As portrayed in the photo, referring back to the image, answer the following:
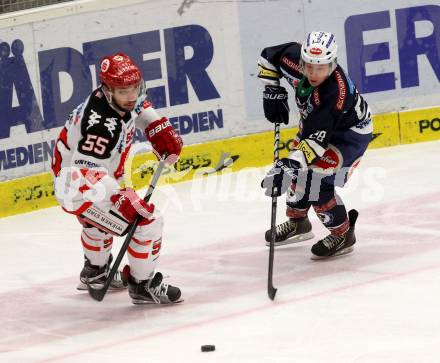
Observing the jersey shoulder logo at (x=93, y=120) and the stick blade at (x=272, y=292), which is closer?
the jersey shoulder logo at (x=93, y=120)

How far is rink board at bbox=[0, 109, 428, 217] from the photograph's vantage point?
7.17m

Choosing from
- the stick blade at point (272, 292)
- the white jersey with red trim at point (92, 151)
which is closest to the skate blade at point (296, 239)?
the stick blade at point (272, 292)

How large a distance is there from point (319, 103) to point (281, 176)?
39 cm

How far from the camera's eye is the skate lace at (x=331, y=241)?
18.6 ft

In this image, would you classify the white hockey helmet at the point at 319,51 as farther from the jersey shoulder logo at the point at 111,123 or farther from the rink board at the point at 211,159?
the rink board at the point at 211,159

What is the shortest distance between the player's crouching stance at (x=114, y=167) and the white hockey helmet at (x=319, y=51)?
0.72 metres

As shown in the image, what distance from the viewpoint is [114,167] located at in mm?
5195

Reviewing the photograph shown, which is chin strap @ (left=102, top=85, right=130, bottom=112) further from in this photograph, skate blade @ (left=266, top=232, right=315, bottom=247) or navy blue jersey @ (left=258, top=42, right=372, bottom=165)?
skate blade @ (left=266, top=232, right=315, bottom=247)

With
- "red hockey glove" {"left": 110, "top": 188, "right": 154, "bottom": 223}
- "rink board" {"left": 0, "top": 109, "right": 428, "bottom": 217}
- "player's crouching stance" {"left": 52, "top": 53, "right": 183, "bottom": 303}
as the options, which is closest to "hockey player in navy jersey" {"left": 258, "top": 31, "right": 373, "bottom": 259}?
"player's crouching stance" {"left": 52, "top": 53, "right": 183, "bottom": 303}

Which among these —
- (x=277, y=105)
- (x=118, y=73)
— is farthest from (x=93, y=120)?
(x=277, y=105)

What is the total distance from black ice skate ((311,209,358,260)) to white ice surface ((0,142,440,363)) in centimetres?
5

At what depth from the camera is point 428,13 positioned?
7.99 meters

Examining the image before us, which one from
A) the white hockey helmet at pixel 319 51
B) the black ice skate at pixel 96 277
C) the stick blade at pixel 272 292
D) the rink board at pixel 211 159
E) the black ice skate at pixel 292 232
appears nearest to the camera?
the stick blade at pixel 272 292

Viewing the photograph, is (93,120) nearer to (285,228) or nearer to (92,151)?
(92,151)
